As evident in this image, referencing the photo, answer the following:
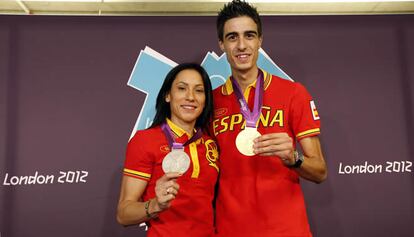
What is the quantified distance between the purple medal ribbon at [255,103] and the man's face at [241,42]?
0.27ft

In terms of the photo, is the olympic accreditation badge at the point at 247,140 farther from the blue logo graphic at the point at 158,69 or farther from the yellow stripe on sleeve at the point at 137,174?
the blue logo graphic at the point at 158,69

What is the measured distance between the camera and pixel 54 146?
Result: 2.92 meters

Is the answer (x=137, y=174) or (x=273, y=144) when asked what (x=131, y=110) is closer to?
(x=137, y=174)

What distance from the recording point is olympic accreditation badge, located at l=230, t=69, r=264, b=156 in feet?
5.43

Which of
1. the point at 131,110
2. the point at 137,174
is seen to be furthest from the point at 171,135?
the point at 131,110

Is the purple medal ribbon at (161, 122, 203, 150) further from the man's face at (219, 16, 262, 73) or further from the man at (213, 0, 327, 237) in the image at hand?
the man's face at (219, 16, 262, 73)

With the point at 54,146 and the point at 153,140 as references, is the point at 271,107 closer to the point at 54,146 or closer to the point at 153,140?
the point at 153,140

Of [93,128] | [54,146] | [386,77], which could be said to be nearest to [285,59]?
[386,77]

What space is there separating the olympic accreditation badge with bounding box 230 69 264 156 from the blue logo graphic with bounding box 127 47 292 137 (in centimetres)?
108

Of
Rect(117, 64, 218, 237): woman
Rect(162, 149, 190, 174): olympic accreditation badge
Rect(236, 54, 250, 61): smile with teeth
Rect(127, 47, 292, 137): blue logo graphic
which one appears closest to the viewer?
Rect(162, 149, 190, 174): olympic accreditation badge

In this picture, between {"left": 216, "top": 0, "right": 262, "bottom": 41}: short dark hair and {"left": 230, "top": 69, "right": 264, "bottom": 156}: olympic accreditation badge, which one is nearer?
{"left": 230, "top": 69, "right": 264, "bottom": 156}: olympic accreditation badge

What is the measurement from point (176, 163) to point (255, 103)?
0.52m

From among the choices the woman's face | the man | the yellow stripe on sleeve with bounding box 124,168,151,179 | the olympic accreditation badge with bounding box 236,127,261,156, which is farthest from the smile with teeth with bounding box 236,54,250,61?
the yellow stripe on sleeve with bounding box 124,168,151,179

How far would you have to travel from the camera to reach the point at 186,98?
1.92 meters
